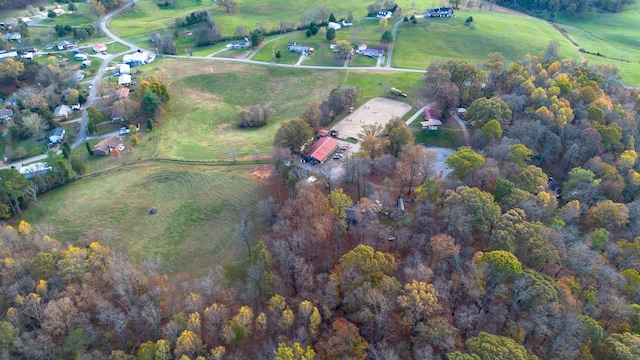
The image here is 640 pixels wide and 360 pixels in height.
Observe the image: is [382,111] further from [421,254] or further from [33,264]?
[33,264]

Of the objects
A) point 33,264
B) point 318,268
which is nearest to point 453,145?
point 318,268

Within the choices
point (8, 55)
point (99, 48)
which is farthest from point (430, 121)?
point (8, 55)

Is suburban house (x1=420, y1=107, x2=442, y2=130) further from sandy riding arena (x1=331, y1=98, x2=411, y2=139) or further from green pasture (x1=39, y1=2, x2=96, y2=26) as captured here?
green pasture (x1=39, y1=2, x2=96, y2=26)

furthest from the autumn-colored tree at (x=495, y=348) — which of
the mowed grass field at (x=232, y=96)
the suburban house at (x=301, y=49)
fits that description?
the suburban house at (x=301, y=49)

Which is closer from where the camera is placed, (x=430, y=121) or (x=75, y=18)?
(x=430, y=121)

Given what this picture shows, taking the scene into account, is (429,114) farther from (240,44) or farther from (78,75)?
(78,75)

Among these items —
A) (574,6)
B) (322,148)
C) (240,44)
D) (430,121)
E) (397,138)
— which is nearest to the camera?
(397,138)

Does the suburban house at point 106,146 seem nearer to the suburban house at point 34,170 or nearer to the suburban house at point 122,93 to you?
the suburban house at point 34,170
